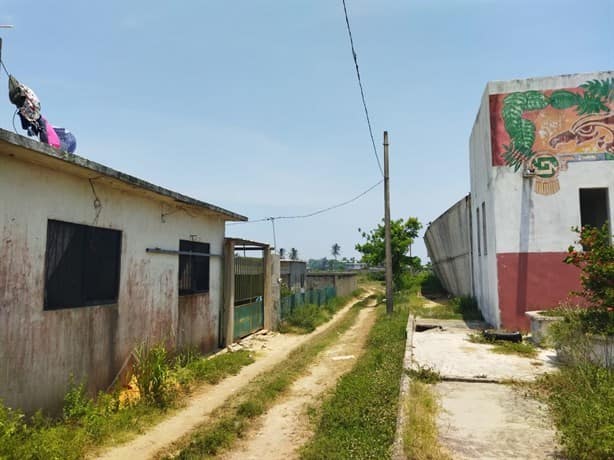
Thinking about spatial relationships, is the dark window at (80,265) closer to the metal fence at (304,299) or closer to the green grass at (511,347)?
the green grass at (511,347)

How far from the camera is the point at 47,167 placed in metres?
5.51

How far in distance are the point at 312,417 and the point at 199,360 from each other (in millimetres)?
3446

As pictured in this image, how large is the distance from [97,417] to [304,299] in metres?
12.5

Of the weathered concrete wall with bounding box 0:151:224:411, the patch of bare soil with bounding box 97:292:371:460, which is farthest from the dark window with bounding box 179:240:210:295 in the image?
the patch of bare soil with bounding box 97:292:371:460

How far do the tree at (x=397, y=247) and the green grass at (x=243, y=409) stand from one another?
18.2 metres

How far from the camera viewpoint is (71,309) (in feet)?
19.0

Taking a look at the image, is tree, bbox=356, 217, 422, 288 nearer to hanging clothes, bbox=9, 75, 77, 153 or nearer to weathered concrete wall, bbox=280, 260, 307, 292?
weathered concrete wall, bbox=280, 260, 307, 292

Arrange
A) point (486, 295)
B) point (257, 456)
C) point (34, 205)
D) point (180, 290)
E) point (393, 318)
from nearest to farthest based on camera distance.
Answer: point (257, 456)
point (34, 205)
point (180, 290)
point (486, 295)
point (393, 318)

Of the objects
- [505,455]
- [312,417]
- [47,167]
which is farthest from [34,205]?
[505,455]

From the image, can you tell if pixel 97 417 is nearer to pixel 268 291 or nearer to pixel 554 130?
pixel 268 291

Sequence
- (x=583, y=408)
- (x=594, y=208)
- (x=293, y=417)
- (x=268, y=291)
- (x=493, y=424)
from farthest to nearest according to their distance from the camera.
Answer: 1. (x=594, y=208)
2. (x=268, y=291)
3. (x=293, y=417)
4. (x=493, y=424)
5. (x=583, y=408)

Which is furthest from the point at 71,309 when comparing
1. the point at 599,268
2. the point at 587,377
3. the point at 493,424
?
the point at 599,268

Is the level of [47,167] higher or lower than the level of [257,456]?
higher

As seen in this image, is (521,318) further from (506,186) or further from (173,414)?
(173,414)
